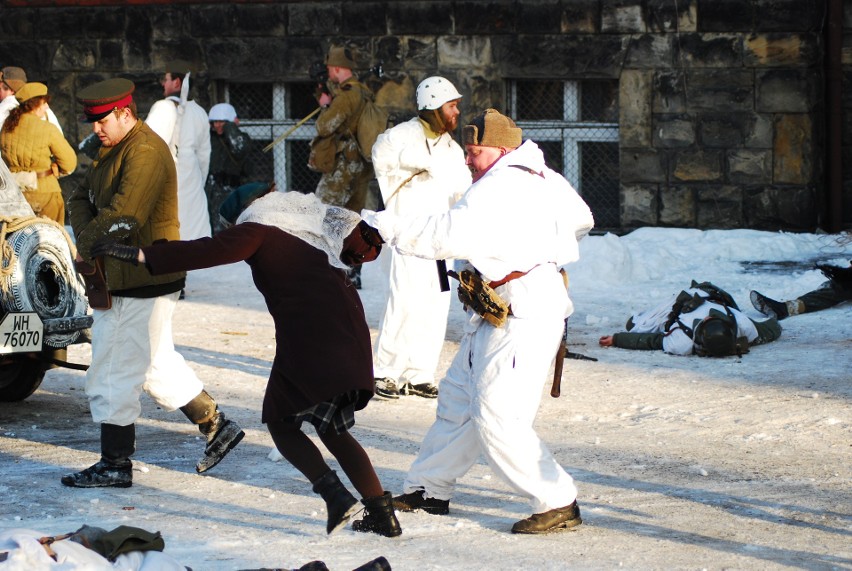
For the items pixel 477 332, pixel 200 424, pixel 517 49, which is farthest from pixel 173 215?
pixel 517 49

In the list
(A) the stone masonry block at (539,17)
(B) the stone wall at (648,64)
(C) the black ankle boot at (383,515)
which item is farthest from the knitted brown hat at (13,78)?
(C) the black ankle boot at (383,515)

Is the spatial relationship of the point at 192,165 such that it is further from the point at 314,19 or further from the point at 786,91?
the point at 786,91

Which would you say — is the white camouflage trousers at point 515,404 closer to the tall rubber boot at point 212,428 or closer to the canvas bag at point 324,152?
the tall rubber boot at point 212,428

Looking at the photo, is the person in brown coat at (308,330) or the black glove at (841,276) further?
the black glove at (841,276)

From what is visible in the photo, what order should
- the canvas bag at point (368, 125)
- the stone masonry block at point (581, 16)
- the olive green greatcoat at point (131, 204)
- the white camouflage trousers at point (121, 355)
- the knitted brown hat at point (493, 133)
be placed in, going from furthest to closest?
the stone masonry block at point (581, 16)
the canvas bag at point (368, 125)
the white camouflage trousers at point (121, 355)
the olive green greatcoat at point (131, 204)
the knitted brown hat at point (493, 133)

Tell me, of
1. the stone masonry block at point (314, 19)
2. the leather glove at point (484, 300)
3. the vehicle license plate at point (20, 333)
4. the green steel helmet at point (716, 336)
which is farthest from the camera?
the stone masonry block at point (314, 19)

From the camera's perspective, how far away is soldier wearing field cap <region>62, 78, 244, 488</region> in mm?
6496

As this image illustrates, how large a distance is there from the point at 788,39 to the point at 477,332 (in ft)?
29.6

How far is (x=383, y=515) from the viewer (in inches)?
223

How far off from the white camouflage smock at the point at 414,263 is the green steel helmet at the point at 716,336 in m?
1.86

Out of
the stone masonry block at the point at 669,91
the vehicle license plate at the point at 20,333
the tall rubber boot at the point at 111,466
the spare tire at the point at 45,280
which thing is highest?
the stone masonry block at the point at 669,91

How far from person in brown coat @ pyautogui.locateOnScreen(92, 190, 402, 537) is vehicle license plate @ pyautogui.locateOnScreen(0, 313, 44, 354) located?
1.93m

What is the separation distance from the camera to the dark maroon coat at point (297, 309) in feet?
18.1

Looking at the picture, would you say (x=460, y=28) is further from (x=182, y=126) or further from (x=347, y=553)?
(x=347, y=553)
